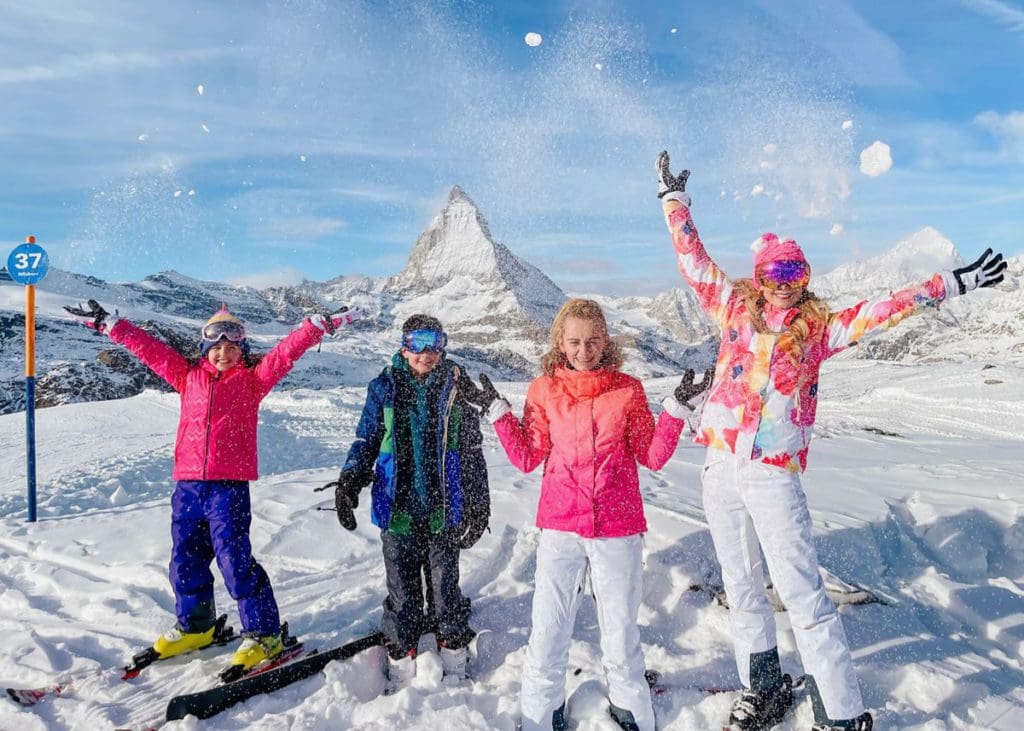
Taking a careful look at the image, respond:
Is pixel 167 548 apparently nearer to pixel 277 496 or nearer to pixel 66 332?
pixel 277 496

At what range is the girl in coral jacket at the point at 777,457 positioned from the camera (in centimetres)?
323

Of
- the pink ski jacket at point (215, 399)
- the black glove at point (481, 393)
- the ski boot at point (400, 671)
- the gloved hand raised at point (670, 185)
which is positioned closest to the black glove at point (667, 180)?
the gloved hand raised at point (670, 185)

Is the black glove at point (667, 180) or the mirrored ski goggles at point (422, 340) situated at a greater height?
the black glove at point (667, 180)

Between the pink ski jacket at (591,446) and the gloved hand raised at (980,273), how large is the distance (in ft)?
5.43

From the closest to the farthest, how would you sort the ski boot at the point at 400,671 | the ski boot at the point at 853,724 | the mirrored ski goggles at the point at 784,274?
1. the ski boot at the point at 853,724
2. the mirrored ski goggles at the point at 784,274
3. the ski boot at the point at 400,671

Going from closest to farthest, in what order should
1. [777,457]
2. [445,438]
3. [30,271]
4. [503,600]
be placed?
[777,457] → [445,438] → [503,600] → [30,271]

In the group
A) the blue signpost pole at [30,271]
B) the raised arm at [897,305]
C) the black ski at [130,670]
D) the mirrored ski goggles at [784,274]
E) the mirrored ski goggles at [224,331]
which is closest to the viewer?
the raised arm at [897,305]

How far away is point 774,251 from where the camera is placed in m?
3.52

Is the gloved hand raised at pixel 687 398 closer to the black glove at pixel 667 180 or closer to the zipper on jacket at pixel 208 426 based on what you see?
Answer: the black glove at pixel 667 180

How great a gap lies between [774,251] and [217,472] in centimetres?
375

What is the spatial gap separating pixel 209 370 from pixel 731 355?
3.48 m

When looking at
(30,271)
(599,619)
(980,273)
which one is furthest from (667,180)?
(30,271)

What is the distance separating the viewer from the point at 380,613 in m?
4.99

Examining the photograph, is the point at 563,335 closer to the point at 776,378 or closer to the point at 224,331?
the point at 776,378
